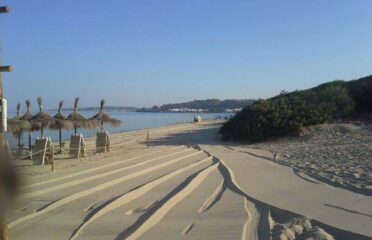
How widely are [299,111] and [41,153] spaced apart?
44.4 feet

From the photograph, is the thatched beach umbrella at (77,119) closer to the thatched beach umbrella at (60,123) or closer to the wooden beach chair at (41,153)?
the thatched beach umbrella at (60,123)

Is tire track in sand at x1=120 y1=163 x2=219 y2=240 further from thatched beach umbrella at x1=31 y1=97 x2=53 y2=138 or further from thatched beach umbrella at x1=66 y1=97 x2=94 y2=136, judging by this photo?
thatched beach umbrella at x1=66 y1=97 x2=94 y2=136

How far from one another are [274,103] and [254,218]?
64.6ft

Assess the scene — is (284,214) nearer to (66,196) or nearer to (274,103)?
(66,196)

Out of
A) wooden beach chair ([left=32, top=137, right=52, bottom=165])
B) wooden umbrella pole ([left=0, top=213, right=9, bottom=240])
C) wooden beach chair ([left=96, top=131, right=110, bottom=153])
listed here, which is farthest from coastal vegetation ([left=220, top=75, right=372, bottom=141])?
wooden umbrella pole ([left=0, top=213, right=9, bottom=240])

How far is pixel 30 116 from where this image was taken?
21.8 metres

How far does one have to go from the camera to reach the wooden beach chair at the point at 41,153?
56.2 feet

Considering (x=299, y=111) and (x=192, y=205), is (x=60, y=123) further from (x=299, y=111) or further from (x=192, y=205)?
(x=192, y=205)

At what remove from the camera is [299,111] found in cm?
2494

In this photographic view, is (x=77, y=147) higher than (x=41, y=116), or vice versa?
(x=41, y=116)

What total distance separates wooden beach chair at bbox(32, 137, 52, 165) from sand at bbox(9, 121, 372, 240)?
13.7 feet

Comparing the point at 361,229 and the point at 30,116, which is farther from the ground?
the point at 30,116

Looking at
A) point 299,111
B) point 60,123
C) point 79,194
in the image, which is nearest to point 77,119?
point 60,123

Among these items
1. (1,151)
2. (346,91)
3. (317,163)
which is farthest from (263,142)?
(1,151)
